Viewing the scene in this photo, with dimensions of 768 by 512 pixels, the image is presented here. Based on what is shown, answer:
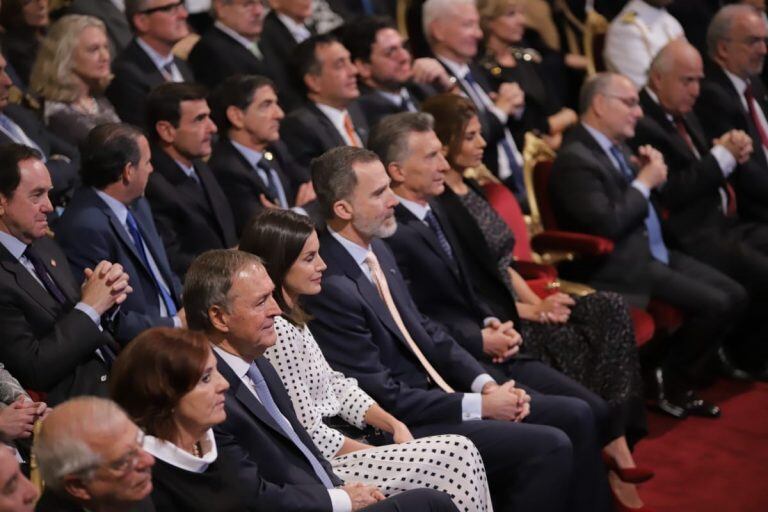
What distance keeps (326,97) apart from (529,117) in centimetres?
147

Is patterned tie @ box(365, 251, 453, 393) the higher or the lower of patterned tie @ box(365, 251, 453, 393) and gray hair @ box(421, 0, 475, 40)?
the lower

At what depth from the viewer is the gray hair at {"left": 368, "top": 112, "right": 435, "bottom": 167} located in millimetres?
4410

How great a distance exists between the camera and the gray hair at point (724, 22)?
6258mm

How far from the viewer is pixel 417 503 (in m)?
3.26

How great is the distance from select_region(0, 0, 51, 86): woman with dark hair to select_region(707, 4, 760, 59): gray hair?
10.7 feet

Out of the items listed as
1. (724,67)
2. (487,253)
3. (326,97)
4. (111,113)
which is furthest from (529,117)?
(111,113)

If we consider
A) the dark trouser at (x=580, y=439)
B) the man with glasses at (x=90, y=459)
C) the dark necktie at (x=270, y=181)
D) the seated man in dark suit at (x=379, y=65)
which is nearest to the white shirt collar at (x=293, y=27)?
the seated man in dark suit at (x=379, y=65)

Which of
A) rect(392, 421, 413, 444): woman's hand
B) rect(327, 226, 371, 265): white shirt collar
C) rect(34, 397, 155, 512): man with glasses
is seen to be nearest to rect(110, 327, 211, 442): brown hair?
rect(34, 397, 155, 512): man with glasses

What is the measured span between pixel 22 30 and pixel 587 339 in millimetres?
2587

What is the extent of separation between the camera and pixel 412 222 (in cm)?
441

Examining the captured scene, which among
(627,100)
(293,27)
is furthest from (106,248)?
(627,100)

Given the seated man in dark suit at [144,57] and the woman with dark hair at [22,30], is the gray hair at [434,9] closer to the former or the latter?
the seated man in dark suit at [144,57]

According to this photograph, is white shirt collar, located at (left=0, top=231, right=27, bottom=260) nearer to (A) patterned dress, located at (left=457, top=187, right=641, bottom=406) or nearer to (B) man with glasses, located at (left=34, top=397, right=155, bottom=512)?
(B) man with glasses, located at (left=34, top=397, right=155, bottom=512)

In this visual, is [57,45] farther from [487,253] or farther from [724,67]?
[724,67]
